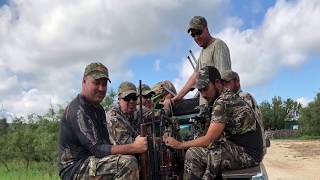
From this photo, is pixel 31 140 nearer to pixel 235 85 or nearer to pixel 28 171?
pixel 28 171

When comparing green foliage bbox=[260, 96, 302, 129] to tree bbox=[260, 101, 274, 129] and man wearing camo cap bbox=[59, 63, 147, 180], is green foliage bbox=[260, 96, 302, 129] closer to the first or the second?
tree bbox=[260, 101, 274, 129]

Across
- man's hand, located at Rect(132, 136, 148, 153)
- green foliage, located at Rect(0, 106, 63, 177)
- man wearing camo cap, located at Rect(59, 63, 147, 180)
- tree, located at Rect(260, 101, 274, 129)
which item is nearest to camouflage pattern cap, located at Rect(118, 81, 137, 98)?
man wearing camo cap, located at Rect(59, 63, 147, 180)

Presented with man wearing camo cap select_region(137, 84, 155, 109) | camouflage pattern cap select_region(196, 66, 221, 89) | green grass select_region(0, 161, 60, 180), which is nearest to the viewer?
camouflage pattern cap select_region(196, 66, 221, 89)

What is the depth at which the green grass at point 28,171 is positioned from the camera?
15.1 m

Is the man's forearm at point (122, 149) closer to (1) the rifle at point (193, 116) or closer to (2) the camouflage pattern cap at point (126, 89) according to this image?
(1) the rifle at point (193, 116)

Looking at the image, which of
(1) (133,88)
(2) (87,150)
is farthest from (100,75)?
(1) (133,88)

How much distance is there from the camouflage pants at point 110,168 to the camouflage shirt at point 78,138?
0.15 feet

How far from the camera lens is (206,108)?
504 centimetres

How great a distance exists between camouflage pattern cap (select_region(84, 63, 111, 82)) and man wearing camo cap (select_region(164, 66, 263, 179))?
811 millimetres

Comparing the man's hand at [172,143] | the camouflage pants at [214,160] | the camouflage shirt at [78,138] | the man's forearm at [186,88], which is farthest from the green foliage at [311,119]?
the camouflage shirt at [78,138]

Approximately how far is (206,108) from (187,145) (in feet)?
1.62

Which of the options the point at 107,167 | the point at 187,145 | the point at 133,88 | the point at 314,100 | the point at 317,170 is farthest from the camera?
the point at 314,100

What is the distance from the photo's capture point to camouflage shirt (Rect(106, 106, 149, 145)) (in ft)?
18.1

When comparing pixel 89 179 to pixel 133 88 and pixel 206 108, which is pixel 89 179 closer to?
pixel 206 108
